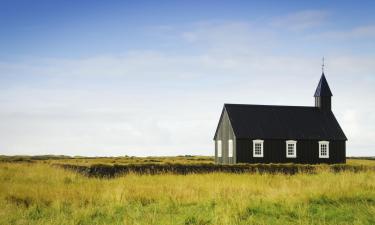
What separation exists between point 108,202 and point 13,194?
11.9 feet

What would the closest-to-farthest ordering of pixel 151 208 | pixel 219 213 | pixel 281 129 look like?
pixel 219 213
pixel 151 208
pixel 281 129

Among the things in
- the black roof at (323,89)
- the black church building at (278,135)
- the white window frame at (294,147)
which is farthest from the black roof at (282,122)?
the black roof at (323,89)

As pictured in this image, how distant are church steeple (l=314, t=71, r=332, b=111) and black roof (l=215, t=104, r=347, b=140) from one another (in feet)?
3.11

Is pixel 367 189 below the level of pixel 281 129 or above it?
below

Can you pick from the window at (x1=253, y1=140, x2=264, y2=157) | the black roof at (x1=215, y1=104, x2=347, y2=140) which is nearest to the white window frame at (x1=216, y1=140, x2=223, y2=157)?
the black roof at (x1=215, y1=104, x2=347, y2=140)

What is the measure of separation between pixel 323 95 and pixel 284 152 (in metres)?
8.62

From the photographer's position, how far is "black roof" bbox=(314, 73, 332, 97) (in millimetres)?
47312

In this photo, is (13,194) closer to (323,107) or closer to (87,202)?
(87,202)

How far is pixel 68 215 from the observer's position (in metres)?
12.4

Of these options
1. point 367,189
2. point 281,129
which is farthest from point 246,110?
point 367,189

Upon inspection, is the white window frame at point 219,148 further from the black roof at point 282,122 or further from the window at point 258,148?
the window at point 258,148

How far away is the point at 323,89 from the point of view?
156 ft

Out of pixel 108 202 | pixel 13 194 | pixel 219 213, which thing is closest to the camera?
pixel 219 213

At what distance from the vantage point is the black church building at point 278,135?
41.3m
